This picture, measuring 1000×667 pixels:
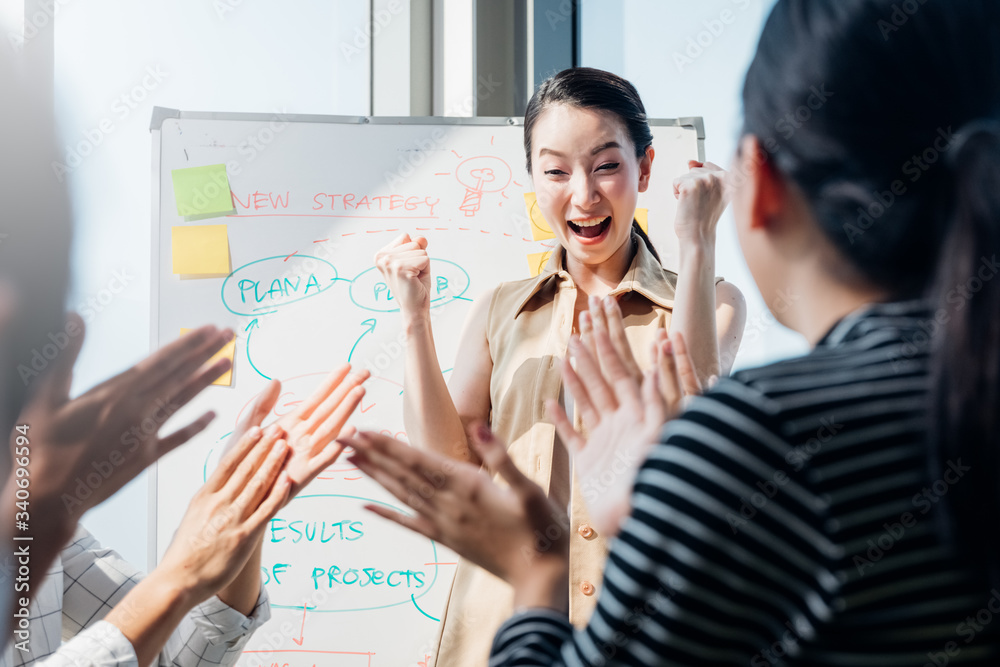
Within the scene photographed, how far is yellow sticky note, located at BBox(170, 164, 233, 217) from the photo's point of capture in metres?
1.60

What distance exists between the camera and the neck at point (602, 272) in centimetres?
139

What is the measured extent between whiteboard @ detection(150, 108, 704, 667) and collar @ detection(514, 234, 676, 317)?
30cm

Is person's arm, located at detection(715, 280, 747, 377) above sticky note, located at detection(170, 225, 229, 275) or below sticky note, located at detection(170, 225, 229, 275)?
below

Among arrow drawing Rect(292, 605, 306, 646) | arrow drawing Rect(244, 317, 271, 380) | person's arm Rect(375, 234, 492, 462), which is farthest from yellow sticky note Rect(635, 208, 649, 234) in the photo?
arrow drawing Rect(292, 605, 306, 646)

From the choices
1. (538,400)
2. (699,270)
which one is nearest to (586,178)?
(699,270)

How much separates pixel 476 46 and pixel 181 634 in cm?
169

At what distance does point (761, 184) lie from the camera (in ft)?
1.92

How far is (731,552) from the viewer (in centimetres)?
45

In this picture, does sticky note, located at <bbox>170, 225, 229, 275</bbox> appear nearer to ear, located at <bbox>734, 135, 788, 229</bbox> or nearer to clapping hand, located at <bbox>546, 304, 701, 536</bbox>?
clapping hand, located at <bbox>546, 304, 701, 536</bbox>

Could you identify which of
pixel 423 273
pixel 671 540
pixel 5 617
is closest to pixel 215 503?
pixel 5 617

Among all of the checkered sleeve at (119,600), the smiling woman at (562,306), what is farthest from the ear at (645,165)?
the checkered sleeve at (119,600)

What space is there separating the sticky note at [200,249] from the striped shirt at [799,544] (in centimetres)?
134

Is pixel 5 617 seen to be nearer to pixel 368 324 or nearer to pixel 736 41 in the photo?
pixel 368 324

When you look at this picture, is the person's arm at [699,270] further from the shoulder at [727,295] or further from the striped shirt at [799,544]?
the striped shirt at [799,544]
